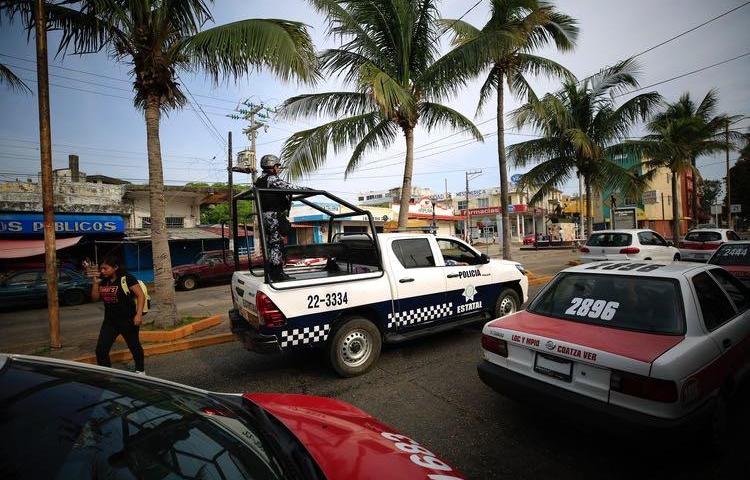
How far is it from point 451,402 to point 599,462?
1.39 metres

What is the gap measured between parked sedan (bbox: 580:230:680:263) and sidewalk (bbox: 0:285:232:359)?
1212 centimetres

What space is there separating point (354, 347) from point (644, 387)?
3112mm

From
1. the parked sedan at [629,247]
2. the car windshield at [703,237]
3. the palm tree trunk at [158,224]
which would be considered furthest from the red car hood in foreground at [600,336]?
the car windshield at [703,237]

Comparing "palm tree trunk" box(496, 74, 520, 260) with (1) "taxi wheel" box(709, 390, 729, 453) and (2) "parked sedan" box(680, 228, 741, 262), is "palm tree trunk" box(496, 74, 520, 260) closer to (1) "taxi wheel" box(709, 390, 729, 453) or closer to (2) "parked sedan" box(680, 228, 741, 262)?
(2) "parked sedan" box(680, 228, 741, 262)

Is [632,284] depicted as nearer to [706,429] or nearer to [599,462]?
[706,429]

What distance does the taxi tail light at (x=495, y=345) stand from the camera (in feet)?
10.9

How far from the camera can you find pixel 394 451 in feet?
5.91

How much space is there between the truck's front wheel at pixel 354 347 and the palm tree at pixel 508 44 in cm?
693

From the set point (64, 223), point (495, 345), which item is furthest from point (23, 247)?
point (495, 345)

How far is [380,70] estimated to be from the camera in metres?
8.67

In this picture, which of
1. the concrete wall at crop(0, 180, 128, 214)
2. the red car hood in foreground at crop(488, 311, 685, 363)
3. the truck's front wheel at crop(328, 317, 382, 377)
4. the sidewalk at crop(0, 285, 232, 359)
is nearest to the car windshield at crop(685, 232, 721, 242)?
the red car hood in foreground at crop(488, 311, 685, 363)

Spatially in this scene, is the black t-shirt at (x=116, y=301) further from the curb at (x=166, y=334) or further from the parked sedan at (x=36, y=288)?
the parked sedan at (x=36, y=288)

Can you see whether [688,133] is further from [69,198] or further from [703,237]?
[69,198]

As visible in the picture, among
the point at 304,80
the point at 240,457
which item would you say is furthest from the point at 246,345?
the point at 304,80
